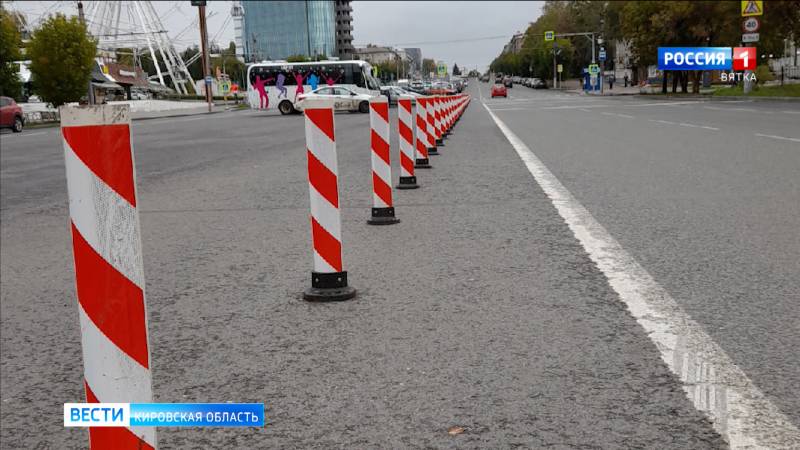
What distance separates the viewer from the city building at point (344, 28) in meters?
192

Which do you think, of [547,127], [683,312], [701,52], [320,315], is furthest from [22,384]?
[701,52]

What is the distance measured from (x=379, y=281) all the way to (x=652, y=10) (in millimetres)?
60359

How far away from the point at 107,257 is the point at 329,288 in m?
2.90

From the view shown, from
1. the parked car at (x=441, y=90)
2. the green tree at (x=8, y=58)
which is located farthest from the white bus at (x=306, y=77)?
the green tree at (x=8, y=58)

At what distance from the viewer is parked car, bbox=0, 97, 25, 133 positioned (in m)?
35.2

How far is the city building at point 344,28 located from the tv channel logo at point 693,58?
138m

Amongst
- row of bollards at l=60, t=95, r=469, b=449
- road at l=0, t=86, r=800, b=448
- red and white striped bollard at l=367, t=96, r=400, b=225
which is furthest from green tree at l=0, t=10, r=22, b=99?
row of bollards at l=60, t=95, r=469, b=449

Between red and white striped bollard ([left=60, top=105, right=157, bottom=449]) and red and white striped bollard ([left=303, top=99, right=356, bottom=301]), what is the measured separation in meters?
2.67

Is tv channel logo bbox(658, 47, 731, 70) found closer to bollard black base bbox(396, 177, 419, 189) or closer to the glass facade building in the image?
bollard black base bbox(396, 177, 419, 189)

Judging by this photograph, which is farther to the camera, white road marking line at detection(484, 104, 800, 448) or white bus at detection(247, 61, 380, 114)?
white bus at detection(247, 61, 380, 114)

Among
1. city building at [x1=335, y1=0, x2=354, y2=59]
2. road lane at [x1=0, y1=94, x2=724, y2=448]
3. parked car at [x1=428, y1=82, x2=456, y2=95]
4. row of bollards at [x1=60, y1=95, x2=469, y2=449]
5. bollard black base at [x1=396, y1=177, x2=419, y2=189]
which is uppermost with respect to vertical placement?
city building at [x1=335, y1=0, x2=354, y2=59]

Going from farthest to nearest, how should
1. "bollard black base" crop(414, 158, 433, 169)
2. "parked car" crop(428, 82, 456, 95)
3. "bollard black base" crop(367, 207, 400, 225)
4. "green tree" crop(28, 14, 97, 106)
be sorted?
"parked car" crop(428, 82, 456, 95)
"green tree" crop(28, 14, 97, 106)
"bollard black base" crop(414, 158, 433, 169)
"bollard black base" crop(367, 207, 400, 225)

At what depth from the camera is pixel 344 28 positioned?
194250 mm

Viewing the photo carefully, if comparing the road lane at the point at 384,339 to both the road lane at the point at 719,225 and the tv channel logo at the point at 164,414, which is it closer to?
the road lane at the point at 719,225
